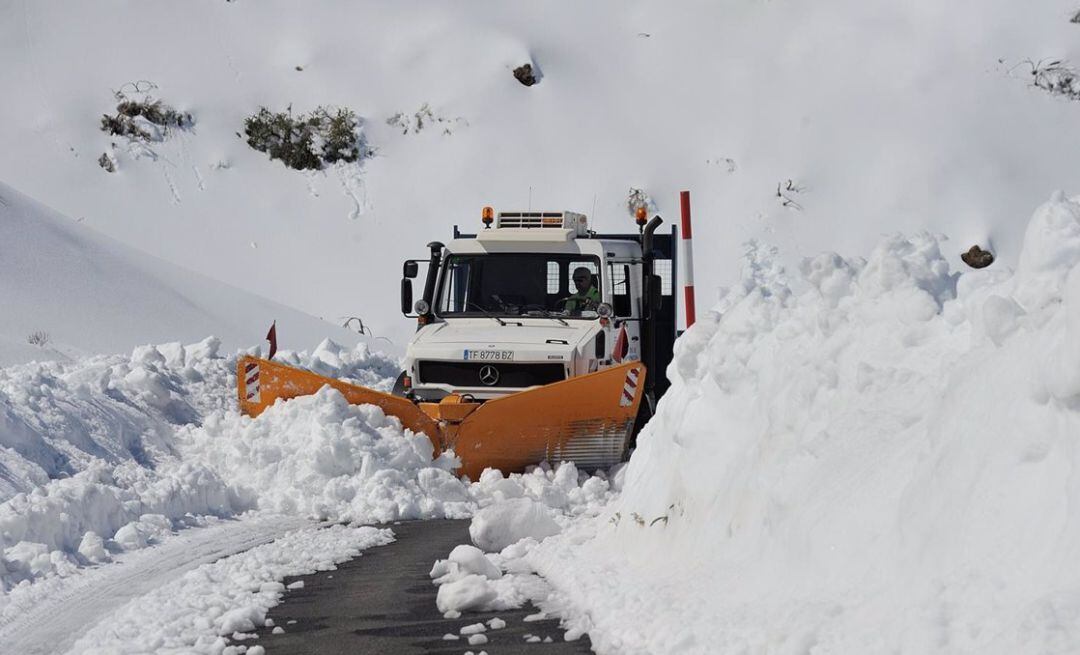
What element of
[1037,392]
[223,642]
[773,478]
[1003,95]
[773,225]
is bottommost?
[223,642]

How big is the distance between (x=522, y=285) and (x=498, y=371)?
1062mm

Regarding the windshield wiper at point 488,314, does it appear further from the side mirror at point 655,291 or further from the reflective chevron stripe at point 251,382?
the reflective chevron stripe at point 251,382

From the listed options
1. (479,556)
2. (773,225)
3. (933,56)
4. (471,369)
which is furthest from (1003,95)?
(479,556)

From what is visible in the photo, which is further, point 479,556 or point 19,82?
point 19,82

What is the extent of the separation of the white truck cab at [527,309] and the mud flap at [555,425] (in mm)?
743

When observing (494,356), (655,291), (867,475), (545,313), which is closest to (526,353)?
(494,356)

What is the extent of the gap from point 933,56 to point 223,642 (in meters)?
28.6

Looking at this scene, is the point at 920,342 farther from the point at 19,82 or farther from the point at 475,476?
the point at 19,82

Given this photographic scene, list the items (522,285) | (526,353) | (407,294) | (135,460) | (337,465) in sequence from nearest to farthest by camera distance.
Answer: (337,465), (135,460), (526,353), (407,294), (522,285)

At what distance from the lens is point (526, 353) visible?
39.2ft

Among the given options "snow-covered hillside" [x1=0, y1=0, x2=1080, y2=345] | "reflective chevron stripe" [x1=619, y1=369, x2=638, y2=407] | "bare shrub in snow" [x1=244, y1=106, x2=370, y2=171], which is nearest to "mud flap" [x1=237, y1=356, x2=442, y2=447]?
"reflective chevron stripe" [x1=619, y1=369, x2=638, y2=407]

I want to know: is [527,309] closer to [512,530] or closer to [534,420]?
[534,420]

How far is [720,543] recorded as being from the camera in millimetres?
5930

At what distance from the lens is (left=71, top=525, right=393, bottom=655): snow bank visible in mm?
5516
